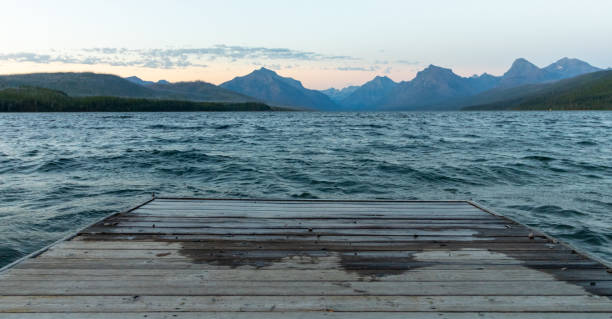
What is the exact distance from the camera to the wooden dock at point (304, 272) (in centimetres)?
373

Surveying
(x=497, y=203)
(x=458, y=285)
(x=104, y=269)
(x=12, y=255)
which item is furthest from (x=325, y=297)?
(x=497, y=203)

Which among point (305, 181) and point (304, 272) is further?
point (305, 181)

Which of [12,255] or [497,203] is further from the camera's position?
[497,203]

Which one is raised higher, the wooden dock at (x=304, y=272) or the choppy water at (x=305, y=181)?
the wooden dock at (x=304, y=272)

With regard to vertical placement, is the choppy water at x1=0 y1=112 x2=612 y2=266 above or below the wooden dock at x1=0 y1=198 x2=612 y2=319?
below

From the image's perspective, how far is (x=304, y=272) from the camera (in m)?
4.58

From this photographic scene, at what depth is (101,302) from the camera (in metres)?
3.79

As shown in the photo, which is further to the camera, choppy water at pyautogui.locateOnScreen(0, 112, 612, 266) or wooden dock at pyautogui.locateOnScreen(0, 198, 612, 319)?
choppy water at pyautogui.locateOnScreen(0, 112, 612, 266)

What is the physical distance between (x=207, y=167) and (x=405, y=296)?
1810cm

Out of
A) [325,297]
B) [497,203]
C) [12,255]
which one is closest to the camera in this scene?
[325,297]

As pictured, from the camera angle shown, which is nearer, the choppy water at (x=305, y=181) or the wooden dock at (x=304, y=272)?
the wooden dock at (x=304, y=272)

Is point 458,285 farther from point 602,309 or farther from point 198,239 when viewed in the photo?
point 198,239

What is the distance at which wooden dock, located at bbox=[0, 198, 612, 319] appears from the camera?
3.73 m

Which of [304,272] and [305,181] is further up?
[304,272]
